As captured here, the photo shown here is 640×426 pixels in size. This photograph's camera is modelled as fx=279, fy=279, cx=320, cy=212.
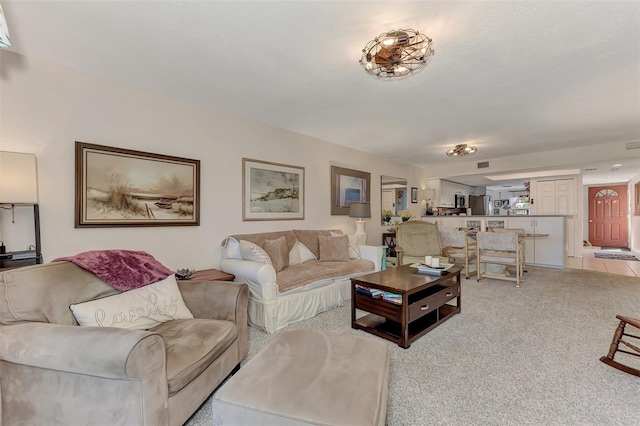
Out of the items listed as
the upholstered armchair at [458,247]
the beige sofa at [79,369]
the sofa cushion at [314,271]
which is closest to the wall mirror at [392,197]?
the upholstered armchair at [458,247]

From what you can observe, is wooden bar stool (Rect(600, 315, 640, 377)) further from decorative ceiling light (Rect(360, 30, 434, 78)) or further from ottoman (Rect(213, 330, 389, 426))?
decorative ceiling light (Rect(360, 30, 434, 78))

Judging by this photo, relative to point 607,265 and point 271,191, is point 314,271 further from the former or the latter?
point 607,265

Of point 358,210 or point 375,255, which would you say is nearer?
point 375,255

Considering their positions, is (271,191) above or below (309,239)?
above

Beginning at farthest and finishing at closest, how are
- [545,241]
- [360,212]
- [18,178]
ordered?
[545,241], [360,212], [18,178]

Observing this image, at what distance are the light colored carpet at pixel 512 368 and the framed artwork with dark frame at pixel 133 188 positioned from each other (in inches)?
59.1

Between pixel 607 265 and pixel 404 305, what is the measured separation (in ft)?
20.8

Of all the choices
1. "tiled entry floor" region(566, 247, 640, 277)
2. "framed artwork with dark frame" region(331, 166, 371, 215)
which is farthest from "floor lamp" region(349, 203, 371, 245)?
"tiled entry floor" region(566, 247, 640, 277)

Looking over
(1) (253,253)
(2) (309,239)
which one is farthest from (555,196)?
(1) (253,253)

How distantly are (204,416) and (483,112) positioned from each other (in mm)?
3991

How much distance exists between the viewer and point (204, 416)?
1527mm

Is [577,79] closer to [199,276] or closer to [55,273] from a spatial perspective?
[199,276]

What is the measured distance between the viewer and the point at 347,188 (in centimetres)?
506

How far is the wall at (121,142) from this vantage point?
2135 millimetres
